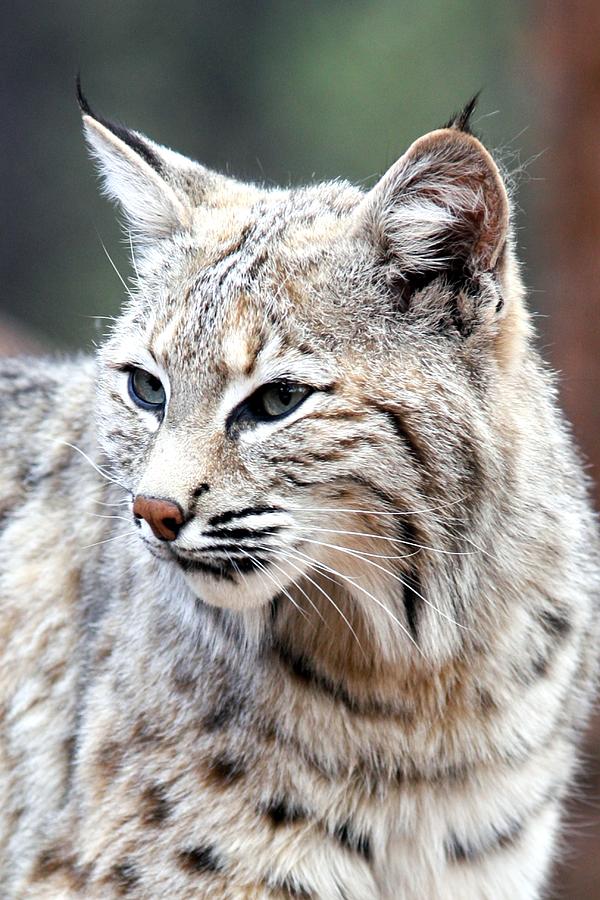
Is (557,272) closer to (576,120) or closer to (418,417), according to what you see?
(576,120)

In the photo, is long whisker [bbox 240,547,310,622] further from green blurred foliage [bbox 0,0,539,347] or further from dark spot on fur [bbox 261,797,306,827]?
green blurred foliage [bbox 0,0,539,347]

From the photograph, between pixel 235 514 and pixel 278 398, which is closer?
pixel 235 514

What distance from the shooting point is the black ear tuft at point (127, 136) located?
3822 mm

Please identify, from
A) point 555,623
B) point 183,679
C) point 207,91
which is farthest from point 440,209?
point 207,91

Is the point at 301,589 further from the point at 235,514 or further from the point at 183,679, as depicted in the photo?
the point at 183,679

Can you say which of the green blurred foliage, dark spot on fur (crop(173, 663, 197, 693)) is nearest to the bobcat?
dark spot on fur (crop(173, 663, 197, 693))

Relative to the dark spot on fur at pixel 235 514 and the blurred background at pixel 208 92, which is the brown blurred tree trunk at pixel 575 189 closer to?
the dark spot on fur at pixel 235 514

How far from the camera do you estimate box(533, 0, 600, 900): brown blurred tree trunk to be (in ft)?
26.3

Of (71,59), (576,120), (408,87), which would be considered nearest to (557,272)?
(576,120)

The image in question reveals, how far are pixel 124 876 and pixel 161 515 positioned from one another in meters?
1.20

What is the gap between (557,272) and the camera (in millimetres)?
8445

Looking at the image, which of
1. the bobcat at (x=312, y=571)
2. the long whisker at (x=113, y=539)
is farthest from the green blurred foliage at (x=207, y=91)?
the bobcat at (x=312, y=571)

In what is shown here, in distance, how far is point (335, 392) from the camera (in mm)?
3301

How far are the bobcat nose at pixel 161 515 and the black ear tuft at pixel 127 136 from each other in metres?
1.24
